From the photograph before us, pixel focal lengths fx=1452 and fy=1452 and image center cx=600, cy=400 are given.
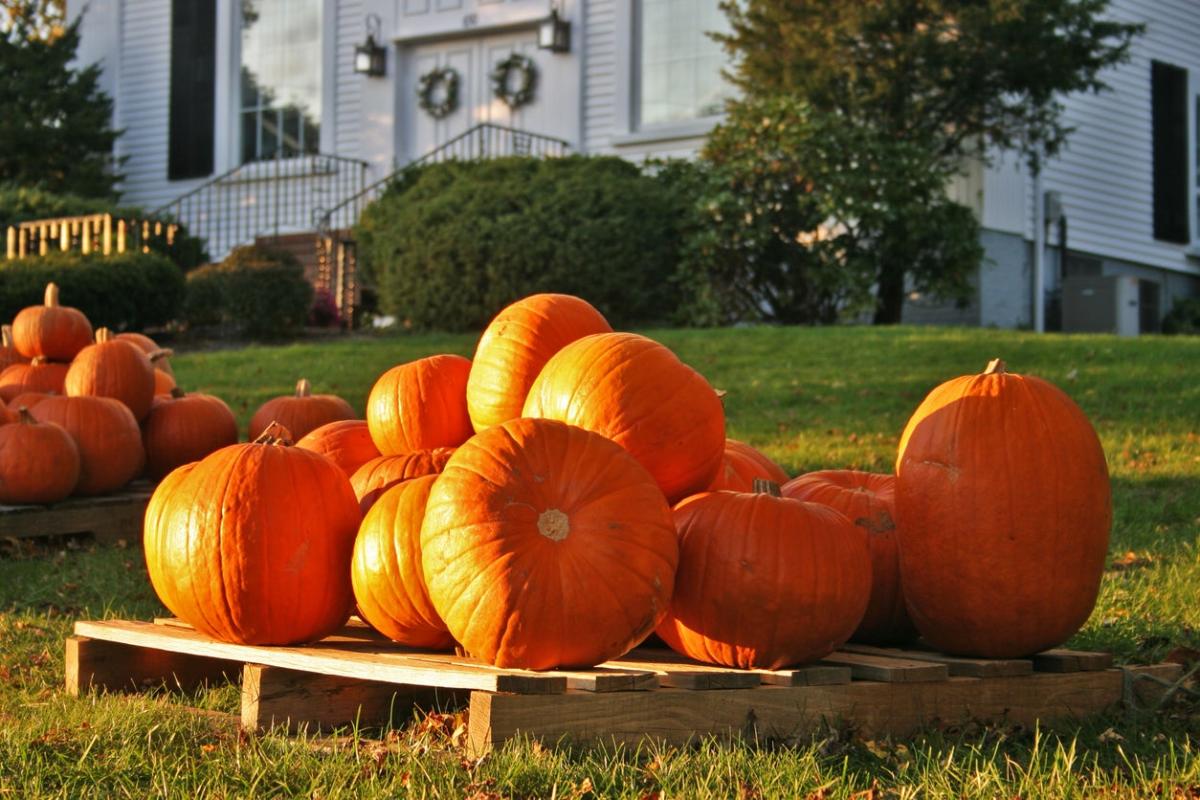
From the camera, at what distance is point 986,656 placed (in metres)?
3.58

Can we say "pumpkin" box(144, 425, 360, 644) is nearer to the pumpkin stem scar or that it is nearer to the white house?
the pumpkin stem scar

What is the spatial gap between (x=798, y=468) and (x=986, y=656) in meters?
3.39

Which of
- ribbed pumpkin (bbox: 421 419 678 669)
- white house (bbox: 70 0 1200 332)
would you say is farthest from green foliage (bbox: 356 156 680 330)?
ribbed pumpkin (bbox: 421 419 678 669)

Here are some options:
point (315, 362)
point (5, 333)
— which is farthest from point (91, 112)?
point (5, 333)

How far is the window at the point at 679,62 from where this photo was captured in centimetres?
1809

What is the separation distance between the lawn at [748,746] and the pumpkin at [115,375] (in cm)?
82

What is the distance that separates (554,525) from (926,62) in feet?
41.0

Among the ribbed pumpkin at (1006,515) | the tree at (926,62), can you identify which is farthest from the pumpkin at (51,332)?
the tree at (926,62)

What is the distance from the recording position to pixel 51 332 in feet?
24.1

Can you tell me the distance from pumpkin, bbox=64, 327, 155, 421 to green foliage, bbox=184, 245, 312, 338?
7.59m

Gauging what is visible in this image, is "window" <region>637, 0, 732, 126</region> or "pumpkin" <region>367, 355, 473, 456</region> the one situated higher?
"window" <region>637, 0, 732, 126</region>

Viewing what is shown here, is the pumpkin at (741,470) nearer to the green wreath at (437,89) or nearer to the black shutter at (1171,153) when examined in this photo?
the green wreath at (437,89)

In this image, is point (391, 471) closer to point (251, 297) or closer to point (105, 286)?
point (105, 286)

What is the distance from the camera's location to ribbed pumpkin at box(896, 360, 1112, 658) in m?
3.49
